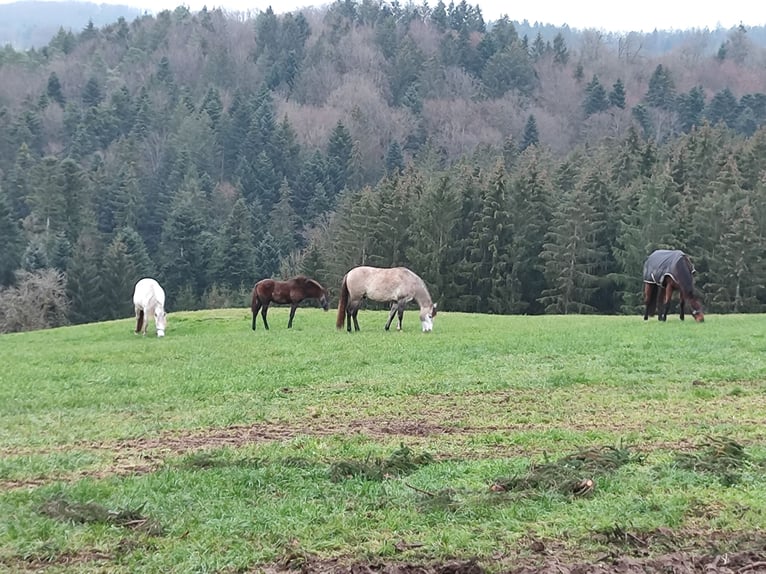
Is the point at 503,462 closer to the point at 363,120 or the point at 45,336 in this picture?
the point at 45,336

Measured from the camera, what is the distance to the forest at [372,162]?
52.8m

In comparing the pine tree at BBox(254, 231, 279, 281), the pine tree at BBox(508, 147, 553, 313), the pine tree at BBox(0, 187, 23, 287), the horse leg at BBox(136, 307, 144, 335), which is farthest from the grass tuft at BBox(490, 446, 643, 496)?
the pine tree at BBox(254, 231, 279, 281)

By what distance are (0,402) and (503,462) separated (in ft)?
27.9

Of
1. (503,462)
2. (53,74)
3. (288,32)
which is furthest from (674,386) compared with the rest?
(288,32)

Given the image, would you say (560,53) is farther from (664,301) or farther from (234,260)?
(664,301)

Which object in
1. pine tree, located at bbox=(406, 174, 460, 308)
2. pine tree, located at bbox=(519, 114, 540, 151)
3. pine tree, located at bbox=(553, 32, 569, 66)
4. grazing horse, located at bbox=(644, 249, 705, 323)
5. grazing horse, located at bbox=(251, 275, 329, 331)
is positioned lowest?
grazing horse, located at bbox=(251, 275, 329, 331)

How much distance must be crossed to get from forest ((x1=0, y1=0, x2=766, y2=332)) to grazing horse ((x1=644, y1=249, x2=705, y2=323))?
23.7 meters

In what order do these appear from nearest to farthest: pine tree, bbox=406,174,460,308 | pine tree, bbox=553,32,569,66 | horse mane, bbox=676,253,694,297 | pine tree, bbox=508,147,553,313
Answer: horse mane, bbox=676,253,694,297 → pine tree, bbox=508,147,553,313 → pine tree, bbox=406,174,460,308 → pine tree, bbox=553,32,569,66

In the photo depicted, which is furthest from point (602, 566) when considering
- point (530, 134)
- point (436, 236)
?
point (530, 134)

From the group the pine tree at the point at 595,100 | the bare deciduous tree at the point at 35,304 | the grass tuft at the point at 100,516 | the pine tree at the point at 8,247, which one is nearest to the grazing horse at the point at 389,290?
the grass tuft at the point at 100,516

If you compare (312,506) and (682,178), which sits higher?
(682,178)

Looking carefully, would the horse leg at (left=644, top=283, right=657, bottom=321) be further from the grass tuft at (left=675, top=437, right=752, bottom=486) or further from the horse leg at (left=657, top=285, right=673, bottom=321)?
the grass tuft at (left=675, top=437, right=752, bottom=486)

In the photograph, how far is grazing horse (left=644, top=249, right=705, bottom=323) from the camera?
22812 mm

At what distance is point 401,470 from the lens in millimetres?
7293
